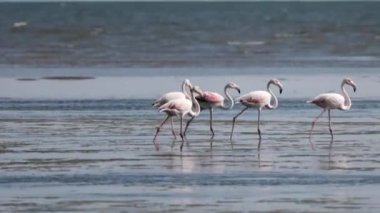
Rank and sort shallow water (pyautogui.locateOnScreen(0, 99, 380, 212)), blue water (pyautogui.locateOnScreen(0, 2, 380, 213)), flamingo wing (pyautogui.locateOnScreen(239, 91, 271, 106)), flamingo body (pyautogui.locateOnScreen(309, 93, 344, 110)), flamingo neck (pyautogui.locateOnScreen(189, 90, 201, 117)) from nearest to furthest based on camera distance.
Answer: shallow water (pyautogui.locateOnScreen(0, 99, 380, 212)) → blue water (pyautogui.locateOnScreen(0, 2, 380, 213)) → flamingo neck (pyautogui.locateOnScreen(189, 90, 201, 117)) → flamingo wing (pyautogui.locateOnScreen(239, 91, 271, 106)) → flamingo body (pyautogui.locateOnScreen(309, 93, 344, 110))

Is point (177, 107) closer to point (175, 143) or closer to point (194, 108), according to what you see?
point (194, 108)

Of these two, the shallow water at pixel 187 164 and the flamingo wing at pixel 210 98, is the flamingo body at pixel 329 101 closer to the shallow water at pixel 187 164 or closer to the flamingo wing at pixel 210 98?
the shallow water at pixel 187 164

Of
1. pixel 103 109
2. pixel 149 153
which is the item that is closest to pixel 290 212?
pixel 149 153

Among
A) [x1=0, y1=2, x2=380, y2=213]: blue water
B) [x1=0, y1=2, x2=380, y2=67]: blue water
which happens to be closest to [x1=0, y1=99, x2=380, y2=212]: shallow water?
[x1=0, y1=2, x2=380, y2=213]: blue water

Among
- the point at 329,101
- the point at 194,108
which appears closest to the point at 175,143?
the point at 194,108

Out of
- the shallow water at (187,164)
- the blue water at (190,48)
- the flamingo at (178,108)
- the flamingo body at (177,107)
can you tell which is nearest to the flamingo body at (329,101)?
the shallow water at (187,164)

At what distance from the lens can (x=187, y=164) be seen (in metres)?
17.7

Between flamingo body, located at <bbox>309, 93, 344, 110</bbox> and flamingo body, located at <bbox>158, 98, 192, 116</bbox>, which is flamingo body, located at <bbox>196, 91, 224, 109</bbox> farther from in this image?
flamingo body, located at <bbox>309, 93, 344, 110</bbox>

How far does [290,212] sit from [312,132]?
7.81m

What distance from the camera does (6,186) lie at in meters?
15.8

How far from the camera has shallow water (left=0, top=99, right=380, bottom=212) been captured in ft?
47.8

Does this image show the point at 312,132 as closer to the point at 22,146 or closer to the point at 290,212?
the point at 22,146

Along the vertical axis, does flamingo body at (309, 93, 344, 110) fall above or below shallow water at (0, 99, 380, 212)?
above

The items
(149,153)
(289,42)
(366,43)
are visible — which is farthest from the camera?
(289,42)
